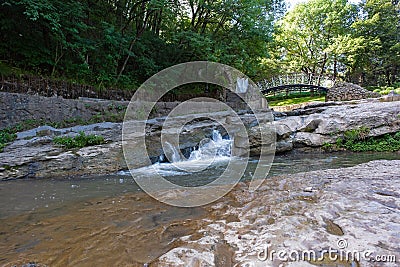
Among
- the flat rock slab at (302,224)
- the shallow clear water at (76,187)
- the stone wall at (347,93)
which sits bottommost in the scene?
the shallow clear water at (76,187)

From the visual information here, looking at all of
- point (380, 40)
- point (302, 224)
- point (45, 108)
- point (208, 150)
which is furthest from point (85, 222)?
point (380, 40)

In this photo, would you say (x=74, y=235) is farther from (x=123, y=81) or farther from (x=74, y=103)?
(x=123, y=81)

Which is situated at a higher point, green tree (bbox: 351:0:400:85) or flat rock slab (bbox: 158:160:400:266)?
green tree (bbox: 351:0:400:85)

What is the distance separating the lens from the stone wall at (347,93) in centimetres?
1583

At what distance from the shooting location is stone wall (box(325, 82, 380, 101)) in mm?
15828

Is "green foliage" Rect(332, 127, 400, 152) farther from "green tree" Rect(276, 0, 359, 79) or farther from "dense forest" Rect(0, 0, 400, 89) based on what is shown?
"green tree" Rect(276, 0, 359, 79)

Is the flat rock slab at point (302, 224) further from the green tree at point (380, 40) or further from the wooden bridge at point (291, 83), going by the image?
the green tree at point (380, 40)

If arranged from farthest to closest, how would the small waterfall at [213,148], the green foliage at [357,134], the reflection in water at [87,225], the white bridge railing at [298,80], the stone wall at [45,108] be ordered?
1. the white bridge railing at [298,80]
2. the green foliage at [357,134]
3. the small waterfall at [213,148]
4. the stone wall at [45,108]
5. the reflection in water at [87,225]

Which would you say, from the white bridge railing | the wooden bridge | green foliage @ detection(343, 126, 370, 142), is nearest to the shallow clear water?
green foliage @ detection(343, 126, 370, 142)

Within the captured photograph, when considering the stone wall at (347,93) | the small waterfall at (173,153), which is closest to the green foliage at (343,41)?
the stone wall at (347,93)

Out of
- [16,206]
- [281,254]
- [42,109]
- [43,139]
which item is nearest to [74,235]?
[16,206]

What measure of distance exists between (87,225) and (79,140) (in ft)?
14.0

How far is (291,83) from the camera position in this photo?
26.4 meters

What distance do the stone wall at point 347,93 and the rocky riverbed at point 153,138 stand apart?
325 inches
